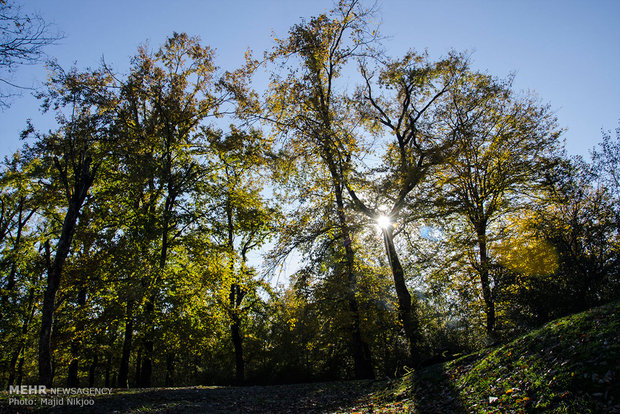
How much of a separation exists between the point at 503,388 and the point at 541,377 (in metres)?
0.66

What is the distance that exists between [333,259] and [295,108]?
7902 mm

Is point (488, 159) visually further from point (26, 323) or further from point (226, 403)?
point (26, 323)

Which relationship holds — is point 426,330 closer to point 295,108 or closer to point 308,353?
point 308,353

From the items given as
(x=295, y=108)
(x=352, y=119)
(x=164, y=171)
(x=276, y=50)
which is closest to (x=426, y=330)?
(x=352, y=119)

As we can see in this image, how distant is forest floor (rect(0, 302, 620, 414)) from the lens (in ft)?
14.1

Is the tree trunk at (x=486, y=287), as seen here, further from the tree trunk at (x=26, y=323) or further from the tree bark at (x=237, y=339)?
the tree trunk at (x=26, y=323)

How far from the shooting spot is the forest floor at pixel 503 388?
430cm

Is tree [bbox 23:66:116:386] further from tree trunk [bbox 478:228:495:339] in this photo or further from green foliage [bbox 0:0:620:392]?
tree trunk [bbox 478:228:495:339]

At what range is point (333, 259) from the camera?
16234mm

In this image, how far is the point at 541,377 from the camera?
493 cm

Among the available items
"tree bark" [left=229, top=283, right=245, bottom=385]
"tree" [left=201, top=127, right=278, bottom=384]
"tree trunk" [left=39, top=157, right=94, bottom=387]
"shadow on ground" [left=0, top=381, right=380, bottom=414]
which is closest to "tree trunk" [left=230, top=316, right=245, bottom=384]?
"tree bark" [left=229, top=283, right=245, bottom=385]

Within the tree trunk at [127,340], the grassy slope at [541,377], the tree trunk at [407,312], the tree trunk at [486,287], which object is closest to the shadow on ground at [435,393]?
the grassy slope at [541,377]

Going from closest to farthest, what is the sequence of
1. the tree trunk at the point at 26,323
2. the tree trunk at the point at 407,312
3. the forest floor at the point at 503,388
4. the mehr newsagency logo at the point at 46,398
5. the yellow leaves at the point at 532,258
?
1. the forest floor at the point at 503,388
2. the mehr newsagency logo at the point at 46,398
3. the yellow leaves at the point at 532,258
4. the tree trunk at the point at 407,312
5. the tree trunk at the point at 26,323

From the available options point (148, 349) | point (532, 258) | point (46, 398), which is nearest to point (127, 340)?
point (148, 349)
